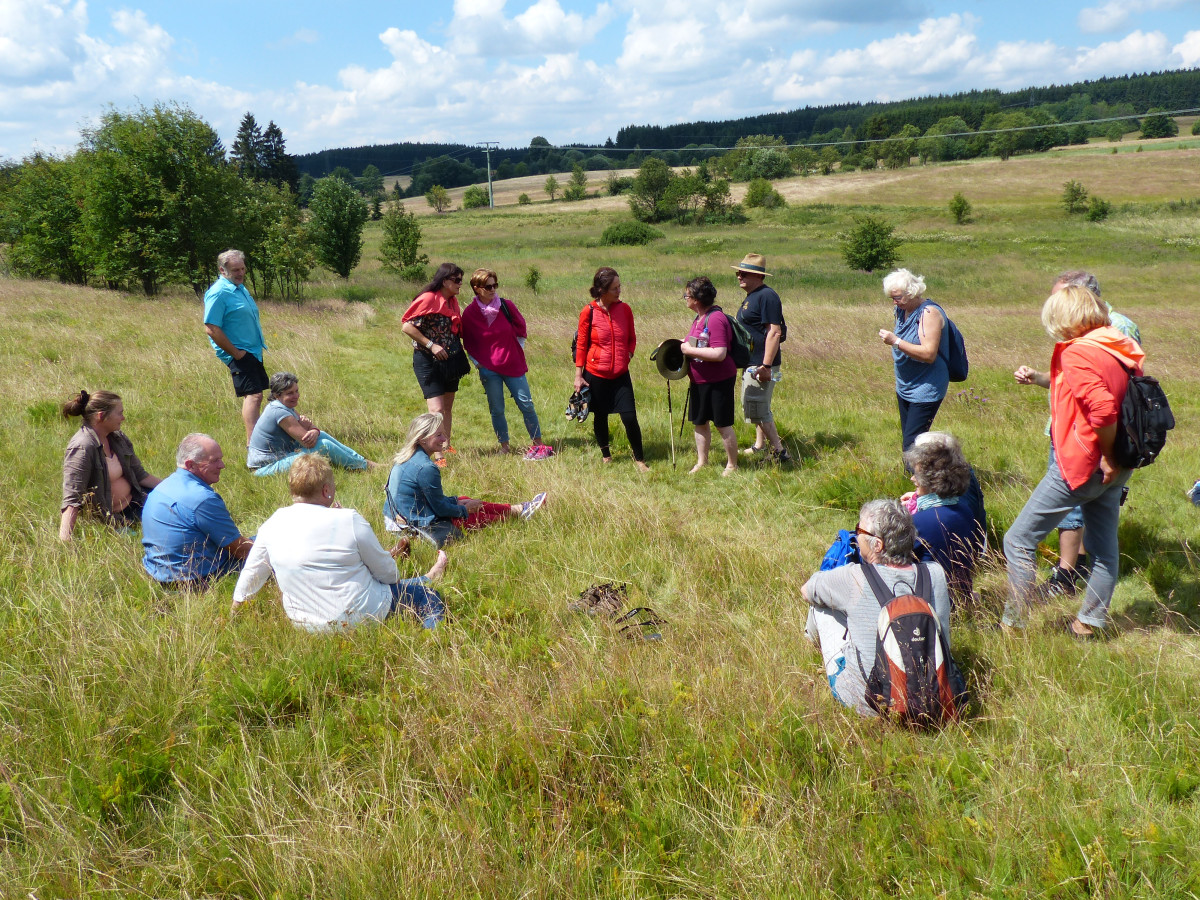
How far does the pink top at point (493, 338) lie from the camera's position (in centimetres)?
756

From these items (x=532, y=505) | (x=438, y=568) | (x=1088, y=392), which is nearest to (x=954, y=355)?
(x=1088, y=392)

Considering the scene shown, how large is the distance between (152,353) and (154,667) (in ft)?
33.9

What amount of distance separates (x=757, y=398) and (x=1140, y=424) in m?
3.69

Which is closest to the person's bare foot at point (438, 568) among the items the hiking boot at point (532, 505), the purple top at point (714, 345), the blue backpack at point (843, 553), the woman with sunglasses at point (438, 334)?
the hiking boot at point (532, 505)

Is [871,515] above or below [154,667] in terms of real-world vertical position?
above

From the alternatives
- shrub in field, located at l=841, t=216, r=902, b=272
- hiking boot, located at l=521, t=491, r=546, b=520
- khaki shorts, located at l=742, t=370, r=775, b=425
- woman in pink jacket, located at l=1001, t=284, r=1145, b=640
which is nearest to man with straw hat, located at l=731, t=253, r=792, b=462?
khaki shorts, located at l=742, t=370, r=775, b=425

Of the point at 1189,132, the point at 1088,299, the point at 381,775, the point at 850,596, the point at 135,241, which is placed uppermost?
the point at 1189,132

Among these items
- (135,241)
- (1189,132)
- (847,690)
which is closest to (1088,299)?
(847,690)

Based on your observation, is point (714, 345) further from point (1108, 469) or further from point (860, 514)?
point (1108, 469)

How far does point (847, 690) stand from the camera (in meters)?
3.11

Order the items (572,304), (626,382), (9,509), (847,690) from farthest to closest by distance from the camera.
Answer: (572,304)
(626,382)
(9,509)
(847,690)

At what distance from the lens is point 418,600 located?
4.02 metres

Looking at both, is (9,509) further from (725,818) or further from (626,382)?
(725,818)

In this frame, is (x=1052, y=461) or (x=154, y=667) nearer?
(x=154, y=667)
